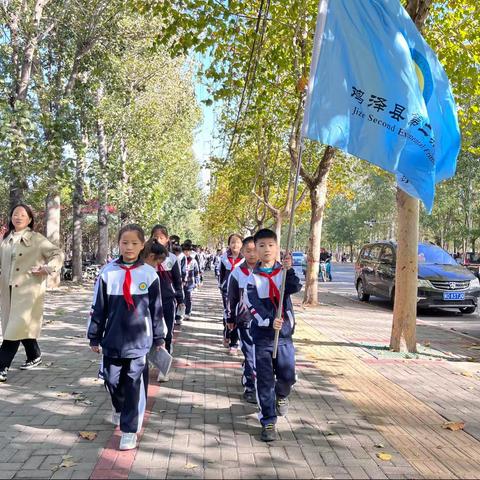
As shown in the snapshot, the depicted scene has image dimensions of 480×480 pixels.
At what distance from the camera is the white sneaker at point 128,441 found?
395 cm

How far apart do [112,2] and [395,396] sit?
12.2 meters

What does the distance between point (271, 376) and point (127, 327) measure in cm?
121

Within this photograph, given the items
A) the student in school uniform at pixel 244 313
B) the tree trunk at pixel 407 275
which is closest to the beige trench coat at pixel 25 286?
the student in school uniform at pixel 244 313

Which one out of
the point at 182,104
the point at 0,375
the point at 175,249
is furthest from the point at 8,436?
the point at 182,104

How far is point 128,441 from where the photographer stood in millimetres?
3986

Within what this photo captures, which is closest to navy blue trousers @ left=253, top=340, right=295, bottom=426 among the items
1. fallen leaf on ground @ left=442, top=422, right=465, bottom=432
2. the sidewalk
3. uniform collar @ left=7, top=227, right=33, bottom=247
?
the sidewalk

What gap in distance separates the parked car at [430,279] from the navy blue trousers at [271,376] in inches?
357

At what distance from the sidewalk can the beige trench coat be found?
610 mm

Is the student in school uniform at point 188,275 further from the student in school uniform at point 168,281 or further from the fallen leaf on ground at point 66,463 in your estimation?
the fallen leaf on ground at point 66,463

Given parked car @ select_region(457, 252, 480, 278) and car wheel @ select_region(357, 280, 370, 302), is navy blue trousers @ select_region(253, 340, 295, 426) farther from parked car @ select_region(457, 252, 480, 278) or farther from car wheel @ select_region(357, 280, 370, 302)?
parked car @ select_region(457, 252, 480, 278)

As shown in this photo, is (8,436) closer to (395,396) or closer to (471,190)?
(395,396)

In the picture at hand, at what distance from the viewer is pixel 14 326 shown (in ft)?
19.2

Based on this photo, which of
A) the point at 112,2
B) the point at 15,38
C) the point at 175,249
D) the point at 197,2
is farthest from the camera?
the point at 112,2

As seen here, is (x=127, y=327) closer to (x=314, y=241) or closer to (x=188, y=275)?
(x=188, y=275)
